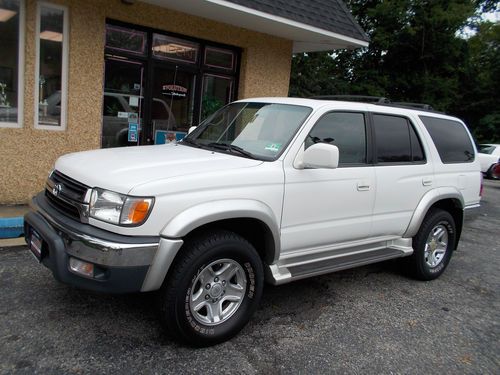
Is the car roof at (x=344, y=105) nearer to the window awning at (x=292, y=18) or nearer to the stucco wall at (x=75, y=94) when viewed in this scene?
the window awning at (x=292, y=18)

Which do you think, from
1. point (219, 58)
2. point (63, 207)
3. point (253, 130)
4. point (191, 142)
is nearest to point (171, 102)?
point (219, 58)

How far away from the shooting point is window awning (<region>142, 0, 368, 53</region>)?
693 centimetres

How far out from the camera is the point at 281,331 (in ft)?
11.8

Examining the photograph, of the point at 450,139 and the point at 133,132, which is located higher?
the point at 450,139

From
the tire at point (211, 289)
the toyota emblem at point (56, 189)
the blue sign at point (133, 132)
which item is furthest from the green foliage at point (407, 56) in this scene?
the toyota emblem at point (56, 189)

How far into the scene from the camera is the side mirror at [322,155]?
11.2 feet

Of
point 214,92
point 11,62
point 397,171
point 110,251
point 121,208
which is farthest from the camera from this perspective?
point 214,92

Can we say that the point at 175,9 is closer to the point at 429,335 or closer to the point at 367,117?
the point at 367,117

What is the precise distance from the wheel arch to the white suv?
0.07ft

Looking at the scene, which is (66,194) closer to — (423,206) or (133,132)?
(423,206)

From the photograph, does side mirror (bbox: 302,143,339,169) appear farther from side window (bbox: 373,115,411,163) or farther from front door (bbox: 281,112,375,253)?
side window (bbox: 373,115,411,163)

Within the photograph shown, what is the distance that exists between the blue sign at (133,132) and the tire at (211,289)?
481 cm

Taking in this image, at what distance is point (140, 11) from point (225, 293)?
537cm

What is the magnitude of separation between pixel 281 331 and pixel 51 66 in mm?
5149
